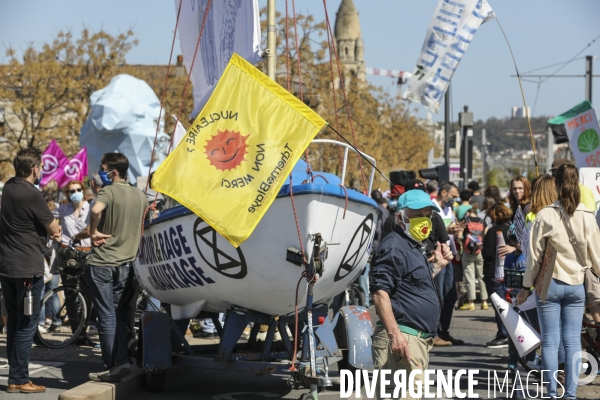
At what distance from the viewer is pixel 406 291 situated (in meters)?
5.66

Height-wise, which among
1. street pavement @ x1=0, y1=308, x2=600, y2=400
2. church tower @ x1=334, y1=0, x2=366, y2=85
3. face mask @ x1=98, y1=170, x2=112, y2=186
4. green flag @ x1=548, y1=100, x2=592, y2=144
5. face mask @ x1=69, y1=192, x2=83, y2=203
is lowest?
street pavement @ x1=0, y1=308, x2=600, y2=400

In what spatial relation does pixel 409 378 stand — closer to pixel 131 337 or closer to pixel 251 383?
pixel 251 383

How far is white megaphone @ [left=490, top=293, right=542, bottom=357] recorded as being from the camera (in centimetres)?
769

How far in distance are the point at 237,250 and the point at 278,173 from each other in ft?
2.41

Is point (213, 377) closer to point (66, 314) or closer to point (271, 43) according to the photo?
point (66, 314)

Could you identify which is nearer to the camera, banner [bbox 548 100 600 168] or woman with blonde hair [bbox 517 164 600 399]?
woman with blonde hair [bbox 517 164 600 399]

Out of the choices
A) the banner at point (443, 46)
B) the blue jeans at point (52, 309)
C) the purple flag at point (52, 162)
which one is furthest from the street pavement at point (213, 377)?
the purple flag at point (52, 162)

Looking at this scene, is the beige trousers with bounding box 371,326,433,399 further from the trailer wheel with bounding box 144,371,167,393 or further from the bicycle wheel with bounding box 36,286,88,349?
the bicycle wheel with bounding box 36,286,88,349

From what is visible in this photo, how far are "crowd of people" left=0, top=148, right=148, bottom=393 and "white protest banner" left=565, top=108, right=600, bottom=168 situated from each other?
284 inches

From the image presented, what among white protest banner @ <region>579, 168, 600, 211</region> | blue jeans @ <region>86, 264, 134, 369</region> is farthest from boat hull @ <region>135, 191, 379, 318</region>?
white protest banner @ <region>579, 168, 600, 211</region>

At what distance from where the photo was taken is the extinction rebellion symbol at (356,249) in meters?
7.54

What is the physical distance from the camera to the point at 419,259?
18.8ft

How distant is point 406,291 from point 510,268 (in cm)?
405

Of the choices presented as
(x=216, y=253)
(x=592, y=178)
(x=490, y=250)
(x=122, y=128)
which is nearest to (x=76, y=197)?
(x=216, y=253)
